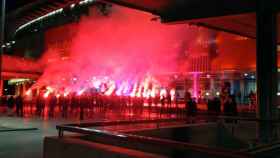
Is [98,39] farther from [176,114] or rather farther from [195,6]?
[195,6]

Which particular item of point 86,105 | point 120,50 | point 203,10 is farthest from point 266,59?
point 120,50

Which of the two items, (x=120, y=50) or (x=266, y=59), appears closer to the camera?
(x=266, y=59)

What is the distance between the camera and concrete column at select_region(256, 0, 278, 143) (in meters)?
10.9

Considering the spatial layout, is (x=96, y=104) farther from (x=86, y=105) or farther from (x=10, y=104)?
(x=10, y=104)

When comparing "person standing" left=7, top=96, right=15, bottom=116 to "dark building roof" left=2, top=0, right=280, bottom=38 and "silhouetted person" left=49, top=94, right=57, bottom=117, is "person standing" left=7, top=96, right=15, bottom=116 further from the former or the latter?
"dark building roof" left=2, top=0, right=280, bottom=38

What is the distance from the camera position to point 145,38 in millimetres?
28766

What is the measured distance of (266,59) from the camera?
11.0 m

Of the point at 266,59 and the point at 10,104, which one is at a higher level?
the point at 266,59

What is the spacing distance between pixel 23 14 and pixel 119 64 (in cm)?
863

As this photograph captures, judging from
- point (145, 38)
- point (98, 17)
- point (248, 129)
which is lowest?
point (248, 129)

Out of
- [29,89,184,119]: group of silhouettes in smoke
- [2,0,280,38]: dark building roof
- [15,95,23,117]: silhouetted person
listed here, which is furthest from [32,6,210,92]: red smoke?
[2,0,280,38]: dark building roof

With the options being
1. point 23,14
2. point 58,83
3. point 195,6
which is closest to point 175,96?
point 58,83

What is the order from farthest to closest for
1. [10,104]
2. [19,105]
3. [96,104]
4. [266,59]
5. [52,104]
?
[96,104] < [10,104] < [19,105] < [52,104] < [266,59]

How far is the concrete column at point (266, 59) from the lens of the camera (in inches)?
430
